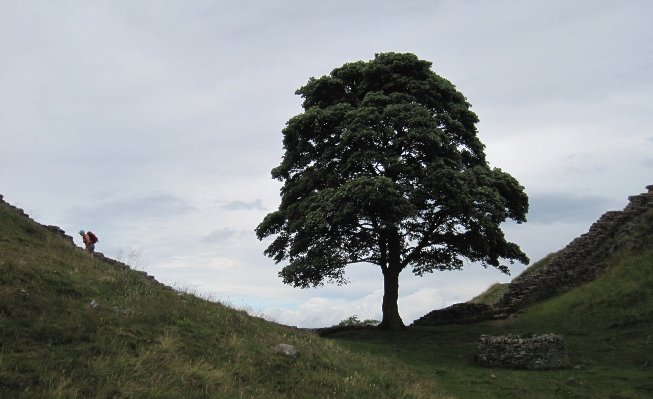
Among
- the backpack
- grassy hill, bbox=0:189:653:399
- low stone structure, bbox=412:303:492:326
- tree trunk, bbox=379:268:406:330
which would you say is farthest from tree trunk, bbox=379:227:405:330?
the backpack

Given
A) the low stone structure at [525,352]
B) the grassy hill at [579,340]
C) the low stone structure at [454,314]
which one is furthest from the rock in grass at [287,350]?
the low stone structure at [454,314]

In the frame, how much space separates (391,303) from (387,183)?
8282 millimetres

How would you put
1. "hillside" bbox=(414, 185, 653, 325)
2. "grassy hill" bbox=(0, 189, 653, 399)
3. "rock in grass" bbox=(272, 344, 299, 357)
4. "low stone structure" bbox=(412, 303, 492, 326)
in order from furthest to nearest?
"low stone structure" bbox=(412, 303, 492, 326)
"hillside" bbox=(414, 185, 653, 325)
"rock in grass" bbox=(272, 344, 299, 357)
"grassy hill" bbox=(0, 189, 653, 399)

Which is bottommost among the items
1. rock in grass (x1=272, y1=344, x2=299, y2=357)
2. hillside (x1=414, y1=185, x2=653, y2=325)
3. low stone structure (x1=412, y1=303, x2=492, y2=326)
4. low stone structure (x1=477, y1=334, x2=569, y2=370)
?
low stone structure (x1=477, y1=334, x2=569, y2=370)

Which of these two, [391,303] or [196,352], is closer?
[196,352]

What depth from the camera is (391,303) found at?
2973 centimetres

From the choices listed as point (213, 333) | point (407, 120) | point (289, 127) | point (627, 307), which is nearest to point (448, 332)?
point (627, 307)

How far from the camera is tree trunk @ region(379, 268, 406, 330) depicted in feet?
96.5

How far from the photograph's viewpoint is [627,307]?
24.0 metres

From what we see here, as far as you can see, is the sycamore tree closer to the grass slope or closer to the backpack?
the grass slope

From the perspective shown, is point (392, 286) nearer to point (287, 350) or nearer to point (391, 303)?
point (391, 303)

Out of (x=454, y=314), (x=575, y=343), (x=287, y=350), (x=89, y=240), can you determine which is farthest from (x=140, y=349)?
(x=454, y=314)

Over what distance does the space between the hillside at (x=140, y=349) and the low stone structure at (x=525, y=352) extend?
5.15 meters

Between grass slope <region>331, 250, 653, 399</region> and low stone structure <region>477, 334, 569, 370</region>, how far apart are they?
546 millimetres
